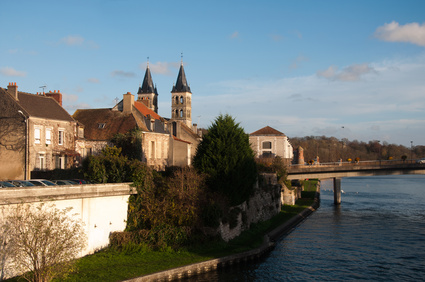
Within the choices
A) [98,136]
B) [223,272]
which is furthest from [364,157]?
[223,272]

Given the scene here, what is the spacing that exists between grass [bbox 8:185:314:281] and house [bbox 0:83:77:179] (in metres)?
14.4

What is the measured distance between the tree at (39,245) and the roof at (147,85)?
87098 mm

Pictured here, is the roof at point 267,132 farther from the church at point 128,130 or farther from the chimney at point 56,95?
the chimney at point 56,95

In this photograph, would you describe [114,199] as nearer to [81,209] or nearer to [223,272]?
[81,209]

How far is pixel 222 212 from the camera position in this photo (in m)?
28.5

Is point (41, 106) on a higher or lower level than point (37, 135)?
higher

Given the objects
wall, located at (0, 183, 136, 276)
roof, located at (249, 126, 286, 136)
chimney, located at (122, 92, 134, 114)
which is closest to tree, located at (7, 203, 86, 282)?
wall, located at (0, 183, 136, 276)

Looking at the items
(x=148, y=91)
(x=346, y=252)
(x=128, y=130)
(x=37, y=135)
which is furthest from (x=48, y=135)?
(x=148, y=91)

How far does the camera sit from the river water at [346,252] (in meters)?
24.5

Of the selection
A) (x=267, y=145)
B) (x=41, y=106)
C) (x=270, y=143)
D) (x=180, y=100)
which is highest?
(x=180, y=100)

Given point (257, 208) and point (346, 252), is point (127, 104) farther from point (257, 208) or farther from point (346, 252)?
point (346, 252)

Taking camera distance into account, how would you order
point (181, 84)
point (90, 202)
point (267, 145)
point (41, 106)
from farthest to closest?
point (181, 84) → point (267, 145) → point (41, 106) → point (90, 202)

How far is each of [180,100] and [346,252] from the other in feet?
268

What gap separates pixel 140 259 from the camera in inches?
915
